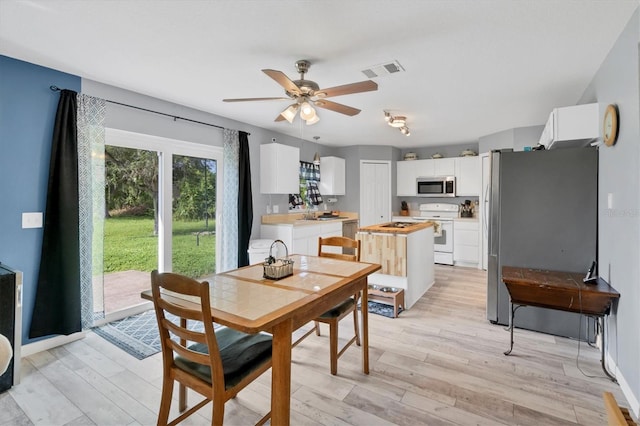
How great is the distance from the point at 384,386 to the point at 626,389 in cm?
158

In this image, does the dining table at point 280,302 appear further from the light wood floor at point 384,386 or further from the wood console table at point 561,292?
the wood console table at point 561,292

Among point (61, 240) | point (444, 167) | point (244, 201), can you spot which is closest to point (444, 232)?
point (444, 167)

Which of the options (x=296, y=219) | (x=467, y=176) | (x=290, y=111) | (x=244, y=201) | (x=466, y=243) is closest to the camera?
(x=290, y=111)

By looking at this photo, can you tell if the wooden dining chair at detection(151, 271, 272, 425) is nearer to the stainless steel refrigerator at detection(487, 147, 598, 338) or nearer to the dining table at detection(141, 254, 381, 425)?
the dining table at detection(141, 254, 381, 425)

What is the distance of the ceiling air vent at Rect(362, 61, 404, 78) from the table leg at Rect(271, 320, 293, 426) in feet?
7.28

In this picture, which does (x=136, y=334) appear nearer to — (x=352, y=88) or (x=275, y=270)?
(x=275, y=270)

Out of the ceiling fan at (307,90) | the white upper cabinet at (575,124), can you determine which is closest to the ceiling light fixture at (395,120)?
the ceiling fan at (307,90)

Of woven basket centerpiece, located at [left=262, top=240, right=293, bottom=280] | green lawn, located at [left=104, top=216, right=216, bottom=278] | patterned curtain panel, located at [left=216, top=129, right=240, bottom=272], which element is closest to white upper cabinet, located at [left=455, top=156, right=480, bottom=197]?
patterned curtain panel, located at [left=216, top=129, right=240, bottom=272]

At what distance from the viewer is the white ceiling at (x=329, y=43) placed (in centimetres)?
192

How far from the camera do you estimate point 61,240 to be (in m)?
2.78

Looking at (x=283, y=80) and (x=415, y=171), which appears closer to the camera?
(x=283, y=80)

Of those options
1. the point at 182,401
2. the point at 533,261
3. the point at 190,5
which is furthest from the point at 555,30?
the point at 182,401

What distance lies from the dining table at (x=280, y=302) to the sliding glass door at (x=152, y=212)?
145cm

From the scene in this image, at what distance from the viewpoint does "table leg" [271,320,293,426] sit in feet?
4.89
